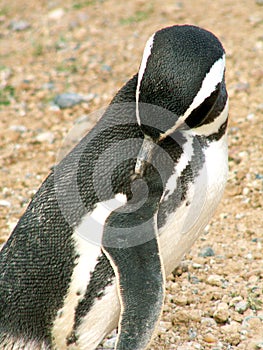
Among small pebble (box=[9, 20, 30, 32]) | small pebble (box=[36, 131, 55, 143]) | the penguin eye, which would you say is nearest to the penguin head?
the penguin eye

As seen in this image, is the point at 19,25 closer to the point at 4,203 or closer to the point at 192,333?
the point at 4,203

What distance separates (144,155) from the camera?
7.62 ft

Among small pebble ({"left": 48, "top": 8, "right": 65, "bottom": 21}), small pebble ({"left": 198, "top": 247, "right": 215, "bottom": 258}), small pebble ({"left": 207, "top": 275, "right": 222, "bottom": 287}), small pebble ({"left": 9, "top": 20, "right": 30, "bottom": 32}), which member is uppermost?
small pebble ({"left": 207, "top": 275, "right": 222, "bottom": 287})

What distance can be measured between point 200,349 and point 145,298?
63 centimetres

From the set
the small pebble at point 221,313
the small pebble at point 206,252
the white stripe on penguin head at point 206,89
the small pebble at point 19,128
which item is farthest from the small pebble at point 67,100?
the white stripe on penguin head at point 206,89

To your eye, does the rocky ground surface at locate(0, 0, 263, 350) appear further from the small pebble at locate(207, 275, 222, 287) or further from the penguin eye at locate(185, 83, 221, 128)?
the penguin eye at locate(185, 83, 221, 128)

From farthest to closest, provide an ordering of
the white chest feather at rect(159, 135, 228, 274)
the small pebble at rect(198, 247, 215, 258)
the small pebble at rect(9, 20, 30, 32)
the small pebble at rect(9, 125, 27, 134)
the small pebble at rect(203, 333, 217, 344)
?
the small pebble at rect(9, 20, 30, 32)
the small pebble at rect(9, 125, 27, 134)
the small pebble at rect(198, 247, 215, 258)
the small pebble at rect(203, 333, 217, 344)
the white chest feather at rect(159, 135, 228, 274)

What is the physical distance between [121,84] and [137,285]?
3.01 meters

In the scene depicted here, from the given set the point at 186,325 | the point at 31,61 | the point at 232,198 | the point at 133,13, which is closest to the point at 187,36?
the point at 186,325

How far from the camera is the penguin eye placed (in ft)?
7.58

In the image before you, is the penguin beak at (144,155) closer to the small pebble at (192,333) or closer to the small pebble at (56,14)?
the small pebble at (192,333)

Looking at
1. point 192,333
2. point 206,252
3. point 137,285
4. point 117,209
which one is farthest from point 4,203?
point 137,285

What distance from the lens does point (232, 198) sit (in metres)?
3.70

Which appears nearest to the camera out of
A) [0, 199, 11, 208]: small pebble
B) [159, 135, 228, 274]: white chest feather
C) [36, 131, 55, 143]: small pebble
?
[159, 135, 228, 274]: white chest feather
